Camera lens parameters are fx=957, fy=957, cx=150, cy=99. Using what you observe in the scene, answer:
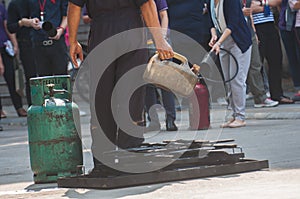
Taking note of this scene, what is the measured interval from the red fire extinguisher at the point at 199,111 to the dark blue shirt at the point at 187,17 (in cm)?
94

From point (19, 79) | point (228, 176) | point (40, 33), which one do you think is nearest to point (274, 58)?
point (40, 33)

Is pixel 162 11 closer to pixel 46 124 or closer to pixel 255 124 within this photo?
pixel 255 124

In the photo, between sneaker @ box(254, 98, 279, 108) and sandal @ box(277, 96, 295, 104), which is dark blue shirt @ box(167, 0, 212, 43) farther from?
sandal @ box(277, 96, 295, 104)

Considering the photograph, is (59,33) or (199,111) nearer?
(199,111)

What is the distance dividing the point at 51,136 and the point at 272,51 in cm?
746

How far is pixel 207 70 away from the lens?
12711 mm

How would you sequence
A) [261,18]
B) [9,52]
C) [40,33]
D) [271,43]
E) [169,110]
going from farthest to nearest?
[9,52]
[271,43]
[261,18]
[40,33]
[169,110]

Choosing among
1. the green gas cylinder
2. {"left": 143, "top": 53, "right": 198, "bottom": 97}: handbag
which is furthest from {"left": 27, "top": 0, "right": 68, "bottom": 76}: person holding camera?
{"left": 143, "top": 53, "right": 198, "bottom": 97}: handbag

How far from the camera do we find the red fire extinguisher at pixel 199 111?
439 inches

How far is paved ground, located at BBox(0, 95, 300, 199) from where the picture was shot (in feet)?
20.6

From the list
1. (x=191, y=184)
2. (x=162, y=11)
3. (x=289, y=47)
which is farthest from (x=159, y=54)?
(x=289, y=47)

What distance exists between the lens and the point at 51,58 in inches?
515

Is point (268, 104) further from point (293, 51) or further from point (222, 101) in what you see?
point (222, 101)

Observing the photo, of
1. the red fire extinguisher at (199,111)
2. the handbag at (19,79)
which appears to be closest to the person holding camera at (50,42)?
the red fire extinguisher at (199,111)
